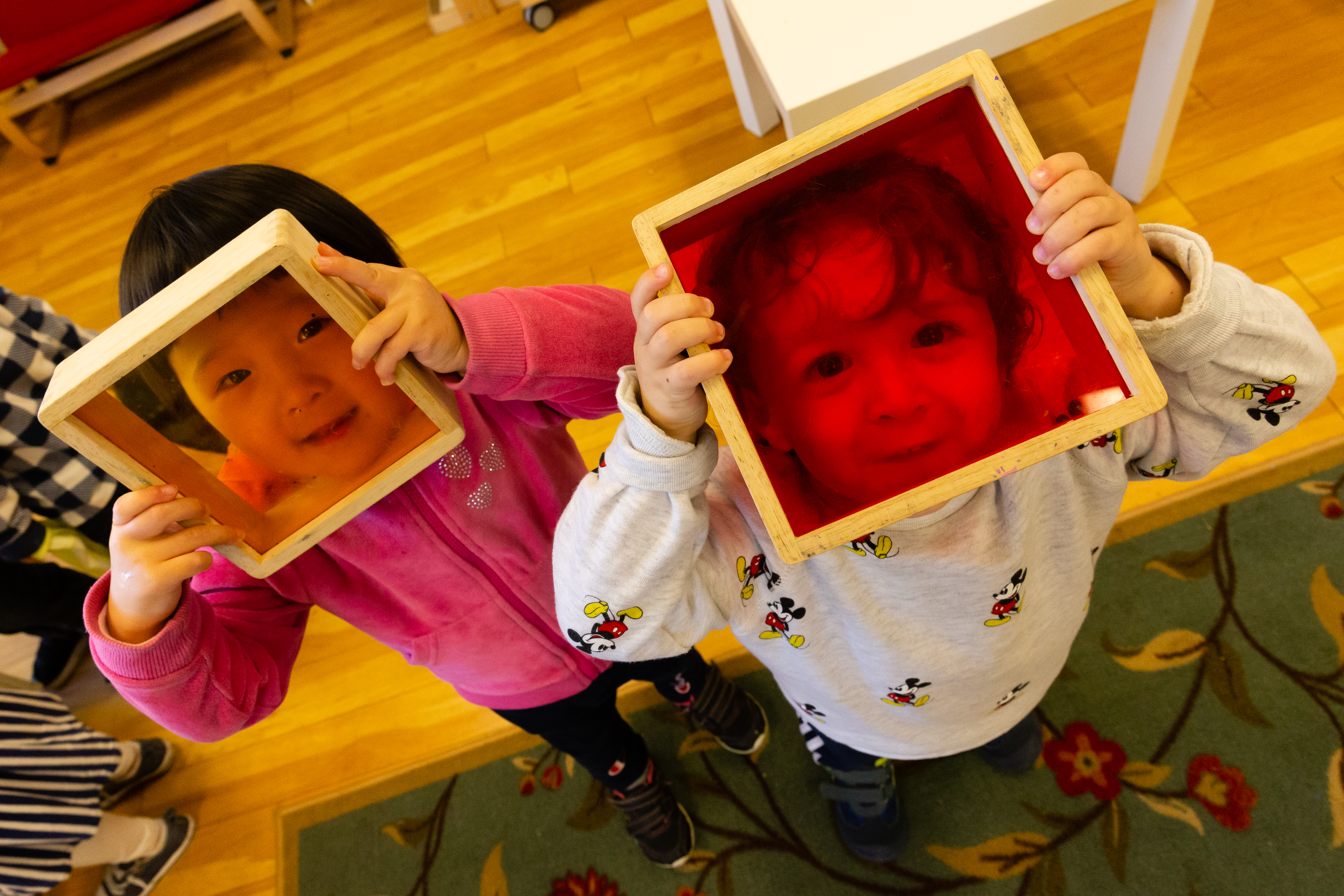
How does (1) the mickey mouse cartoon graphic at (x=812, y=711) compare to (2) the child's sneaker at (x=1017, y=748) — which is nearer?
(1) the mickey mouse cartoon graphic at (x=812, y=711)

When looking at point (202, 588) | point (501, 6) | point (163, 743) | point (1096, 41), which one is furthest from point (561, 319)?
point (501, 6)

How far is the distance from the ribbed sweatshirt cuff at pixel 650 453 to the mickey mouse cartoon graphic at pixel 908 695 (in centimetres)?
35

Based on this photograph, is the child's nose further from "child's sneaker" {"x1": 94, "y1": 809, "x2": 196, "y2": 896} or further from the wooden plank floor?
"child's sneaker" {"x1": 94, "y1": 809, "x2": 196, "y2": 896}

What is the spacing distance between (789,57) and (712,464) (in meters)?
0.89

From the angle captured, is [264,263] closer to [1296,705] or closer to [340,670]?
[340,670]

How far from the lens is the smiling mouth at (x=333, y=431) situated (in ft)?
2.00

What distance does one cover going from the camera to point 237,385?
567mm

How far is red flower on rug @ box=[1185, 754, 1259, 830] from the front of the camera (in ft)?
3.42

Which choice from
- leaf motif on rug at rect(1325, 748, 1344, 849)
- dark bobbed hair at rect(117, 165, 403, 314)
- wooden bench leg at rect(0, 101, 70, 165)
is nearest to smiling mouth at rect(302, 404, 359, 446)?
dark bobbed hair at rect(117, 165, 403, 314)

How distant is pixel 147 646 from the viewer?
2.05 ft

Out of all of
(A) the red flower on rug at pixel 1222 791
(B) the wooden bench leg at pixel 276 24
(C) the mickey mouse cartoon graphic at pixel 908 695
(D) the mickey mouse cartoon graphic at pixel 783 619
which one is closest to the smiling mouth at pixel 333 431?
(D) the mickey mouse cartoon graphic at pixel 783 619

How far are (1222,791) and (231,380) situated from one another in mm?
1275

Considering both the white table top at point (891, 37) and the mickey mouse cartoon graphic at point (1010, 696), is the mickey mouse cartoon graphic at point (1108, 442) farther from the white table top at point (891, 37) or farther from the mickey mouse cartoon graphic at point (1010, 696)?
the white table top at point (891, 37)

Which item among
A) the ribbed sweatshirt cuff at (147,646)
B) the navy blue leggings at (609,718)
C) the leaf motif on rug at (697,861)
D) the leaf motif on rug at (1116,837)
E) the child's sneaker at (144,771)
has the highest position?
the ribbed sweatshirt cuff at (147,646)
